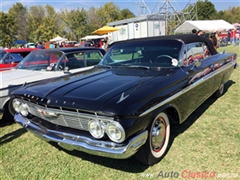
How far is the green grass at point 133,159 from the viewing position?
272cm

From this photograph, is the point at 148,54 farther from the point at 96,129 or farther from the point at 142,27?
the point at 142,27

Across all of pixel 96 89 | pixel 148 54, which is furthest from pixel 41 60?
pixel 96 89

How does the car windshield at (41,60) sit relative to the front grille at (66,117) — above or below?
above

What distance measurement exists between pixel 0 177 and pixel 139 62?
2.55 m

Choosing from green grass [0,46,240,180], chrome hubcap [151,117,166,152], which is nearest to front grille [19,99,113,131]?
green grass [0,46,240,180]

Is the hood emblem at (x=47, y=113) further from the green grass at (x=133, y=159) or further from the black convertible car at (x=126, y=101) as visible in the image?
the green grass at (x=133, y=159)

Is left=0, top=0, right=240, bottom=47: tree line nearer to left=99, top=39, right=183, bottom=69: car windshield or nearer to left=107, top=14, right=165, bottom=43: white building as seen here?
left=107, top=14, right=165, bottom=43: white building

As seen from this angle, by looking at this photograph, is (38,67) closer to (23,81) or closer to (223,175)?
(23,81)

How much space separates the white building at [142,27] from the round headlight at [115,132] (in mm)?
27782

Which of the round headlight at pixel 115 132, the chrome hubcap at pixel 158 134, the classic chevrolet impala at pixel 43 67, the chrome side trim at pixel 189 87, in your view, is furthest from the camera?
the classic chevrolet impala at pixel 43 67

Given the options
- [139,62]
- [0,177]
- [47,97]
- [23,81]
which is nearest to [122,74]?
[139,62]

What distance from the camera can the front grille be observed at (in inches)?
91.5

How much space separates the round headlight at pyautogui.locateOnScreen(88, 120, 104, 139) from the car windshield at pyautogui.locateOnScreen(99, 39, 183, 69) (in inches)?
58.1

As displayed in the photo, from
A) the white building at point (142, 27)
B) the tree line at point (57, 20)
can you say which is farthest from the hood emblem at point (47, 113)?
the tree line at point (57, 20)
